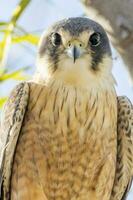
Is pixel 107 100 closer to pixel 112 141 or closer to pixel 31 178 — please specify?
pixel 112 141

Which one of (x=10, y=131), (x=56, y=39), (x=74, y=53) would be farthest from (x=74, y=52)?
(x=10, y=131)

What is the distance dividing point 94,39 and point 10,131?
0.93m

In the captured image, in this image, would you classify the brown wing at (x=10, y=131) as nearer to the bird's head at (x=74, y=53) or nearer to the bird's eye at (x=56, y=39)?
the bird's head at (x=74, y=53)

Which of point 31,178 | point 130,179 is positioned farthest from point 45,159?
point 130,179

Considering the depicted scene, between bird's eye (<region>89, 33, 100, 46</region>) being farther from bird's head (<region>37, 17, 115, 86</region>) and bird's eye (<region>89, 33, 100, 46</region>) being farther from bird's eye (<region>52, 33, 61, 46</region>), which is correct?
bird's eye (<region>52, 33, 61, 46</region>)

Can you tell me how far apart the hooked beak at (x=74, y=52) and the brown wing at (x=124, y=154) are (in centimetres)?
71

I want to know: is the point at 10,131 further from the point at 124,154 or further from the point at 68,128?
the point at 124,154

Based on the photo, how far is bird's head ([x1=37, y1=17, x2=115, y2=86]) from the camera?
3.33 m

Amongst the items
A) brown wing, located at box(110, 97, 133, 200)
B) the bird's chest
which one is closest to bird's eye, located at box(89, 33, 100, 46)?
the bird's chest

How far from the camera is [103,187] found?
3.51m

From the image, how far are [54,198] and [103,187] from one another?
0.38m

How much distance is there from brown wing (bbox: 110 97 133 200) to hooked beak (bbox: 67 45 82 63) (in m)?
0.71

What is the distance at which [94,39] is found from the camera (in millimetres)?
3523

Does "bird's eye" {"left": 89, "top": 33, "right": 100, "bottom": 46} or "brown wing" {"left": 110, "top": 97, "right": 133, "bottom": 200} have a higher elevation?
"bird's eye" {"left": 89, "top": 33, "right": 100, "bottom": 46}
